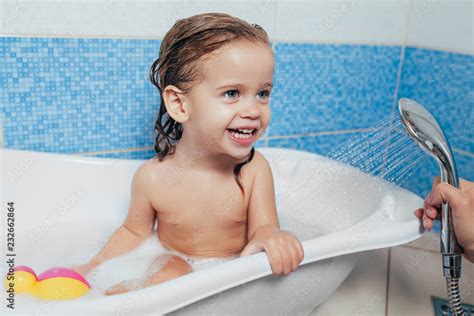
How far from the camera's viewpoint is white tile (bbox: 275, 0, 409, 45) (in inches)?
57.4

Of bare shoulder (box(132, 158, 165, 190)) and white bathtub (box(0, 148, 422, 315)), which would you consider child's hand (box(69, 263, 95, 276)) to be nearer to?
white bathtub (box(0, 148, 422, 315))

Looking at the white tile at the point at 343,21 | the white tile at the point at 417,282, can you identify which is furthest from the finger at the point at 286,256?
the white tile at the point at 343,21

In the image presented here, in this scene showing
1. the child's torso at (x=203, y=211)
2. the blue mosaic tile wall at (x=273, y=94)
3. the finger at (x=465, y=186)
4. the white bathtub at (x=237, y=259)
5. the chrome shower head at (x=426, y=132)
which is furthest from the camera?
the blue mosaic tile wall at (x=273, y=94)

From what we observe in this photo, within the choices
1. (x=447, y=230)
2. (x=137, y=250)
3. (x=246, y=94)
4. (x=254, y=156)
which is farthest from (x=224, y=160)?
(x=447, y=230)

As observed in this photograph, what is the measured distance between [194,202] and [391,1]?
97 cm

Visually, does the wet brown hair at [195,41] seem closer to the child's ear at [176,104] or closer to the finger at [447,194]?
the child's ear at [176,104]

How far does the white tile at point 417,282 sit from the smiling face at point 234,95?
21.6 inches

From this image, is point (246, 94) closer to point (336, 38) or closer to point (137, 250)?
point (137, 250)

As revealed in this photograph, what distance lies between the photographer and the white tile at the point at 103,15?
1153 millimetres

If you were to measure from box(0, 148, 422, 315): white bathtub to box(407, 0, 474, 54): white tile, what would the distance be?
572mm

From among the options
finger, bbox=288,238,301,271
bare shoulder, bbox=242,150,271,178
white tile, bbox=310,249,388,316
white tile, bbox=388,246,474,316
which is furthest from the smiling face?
white tile, bbox=388,246,474,316

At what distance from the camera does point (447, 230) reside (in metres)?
0.92

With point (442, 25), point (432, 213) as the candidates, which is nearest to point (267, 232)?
point (432, 213)

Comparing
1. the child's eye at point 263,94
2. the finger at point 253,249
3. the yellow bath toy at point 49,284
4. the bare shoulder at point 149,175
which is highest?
the child's eye at point 263,94
